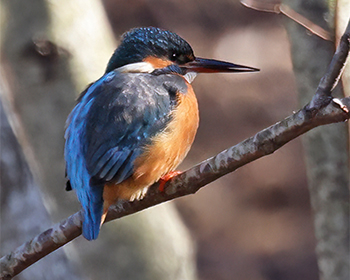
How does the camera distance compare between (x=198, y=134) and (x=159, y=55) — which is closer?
(x=159, y=55)

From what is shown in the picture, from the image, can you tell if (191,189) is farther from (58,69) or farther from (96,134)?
(58,69)

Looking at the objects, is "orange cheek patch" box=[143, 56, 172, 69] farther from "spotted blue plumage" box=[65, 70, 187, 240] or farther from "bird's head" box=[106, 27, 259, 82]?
"spotted blue plumage" box=[65, 70, 187, 240]

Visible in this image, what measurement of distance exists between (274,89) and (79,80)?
402cm

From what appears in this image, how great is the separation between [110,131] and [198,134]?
4.30 meters

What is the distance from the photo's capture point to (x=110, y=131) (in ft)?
8.09

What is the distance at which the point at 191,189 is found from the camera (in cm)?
233

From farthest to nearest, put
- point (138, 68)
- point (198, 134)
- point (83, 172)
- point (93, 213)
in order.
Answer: point (198, 134), point (138, 68), point (83, 172), point (93, 213)

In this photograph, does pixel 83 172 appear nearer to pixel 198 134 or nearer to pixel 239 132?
pixel 198 134

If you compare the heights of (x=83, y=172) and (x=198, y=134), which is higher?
(x=83, y=172)

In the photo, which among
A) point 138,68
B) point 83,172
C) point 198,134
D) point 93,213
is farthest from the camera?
point 198,134

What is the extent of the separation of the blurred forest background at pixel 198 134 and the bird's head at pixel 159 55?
0.32 m

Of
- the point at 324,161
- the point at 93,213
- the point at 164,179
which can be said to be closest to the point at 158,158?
the point at 164,179

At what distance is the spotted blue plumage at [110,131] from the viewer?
2398 millimetres

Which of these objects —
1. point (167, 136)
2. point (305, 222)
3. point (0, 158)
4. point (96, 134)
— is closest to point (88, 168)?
point (96, 134)
